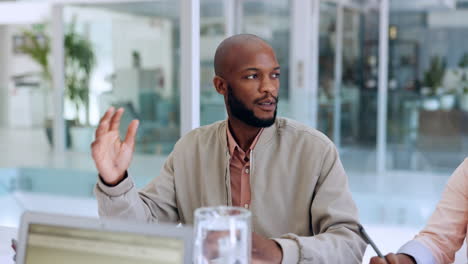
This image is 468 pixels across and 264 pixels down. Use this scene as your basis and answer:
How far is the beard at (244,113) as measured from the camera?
5.05ft

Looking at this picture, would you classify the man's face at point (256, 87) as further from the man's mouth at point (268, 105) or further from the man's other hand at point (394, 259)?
the man's other hand at point (394, 259)

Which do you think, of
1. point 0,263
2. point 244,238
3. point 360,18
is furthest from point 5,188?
point 244,238

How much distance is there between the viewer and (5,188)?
673cm

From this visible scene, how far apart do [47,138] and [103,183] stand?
5902 mm

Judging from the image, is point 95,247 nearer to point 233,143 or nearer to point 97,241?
point 97,241

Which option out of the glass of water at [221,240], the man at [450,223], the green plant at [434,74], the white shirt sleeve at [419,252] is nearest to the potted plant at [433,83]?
the green plant at [434,74]

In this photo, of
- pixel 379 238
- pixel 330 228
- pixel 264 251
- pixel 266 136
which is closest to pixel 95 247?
pixel 264 251

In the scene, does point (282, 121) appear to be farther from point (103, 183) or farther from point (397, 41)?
point (397, 41)

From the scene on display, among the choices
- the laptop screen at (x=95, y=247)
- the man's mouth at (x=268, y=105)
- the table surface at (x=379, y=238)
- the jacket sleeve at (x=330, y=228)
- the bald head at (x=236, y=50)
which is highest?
the bald head at (x=236, y=50)

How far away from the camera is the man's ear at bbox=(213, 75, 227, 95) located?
1.65m

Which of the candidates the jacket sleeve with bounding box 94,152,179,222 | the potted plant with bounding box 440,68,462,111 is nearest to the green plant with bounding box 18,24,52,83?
the potted plant with bounding box 440,68,462,111

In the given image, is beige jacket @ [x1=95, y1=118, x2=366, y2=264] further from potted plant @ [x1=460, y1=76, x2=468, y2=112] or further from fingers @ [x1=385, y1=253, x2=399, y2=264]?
potted plant @ [x1=460, y1=76, x2=468, y2=112]

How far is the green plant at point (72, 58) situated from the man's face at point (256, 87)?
204 inches

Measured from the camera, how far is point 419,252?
146 cm
